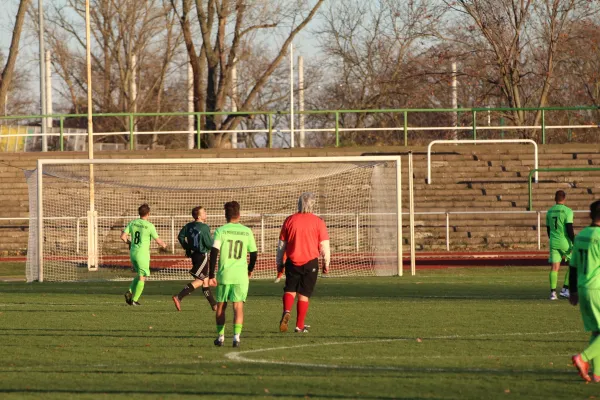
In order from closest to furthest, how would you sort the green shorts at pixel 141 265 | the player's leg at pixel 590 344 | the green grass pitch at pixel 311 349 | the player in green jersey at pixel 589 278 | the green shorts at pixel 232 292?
the player's leg at pixel 590 344 < the green grass pitch at pixel 311 349 < the player in green jersey at pixel 589 278 < the green shorts at pixel 232 292 < the green shorts at pixel 141 265

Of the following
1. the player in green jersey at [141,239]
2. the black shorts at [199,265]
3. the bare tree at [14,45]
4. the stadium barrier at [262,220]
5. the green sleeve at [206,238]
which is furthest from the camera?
the bare tree at [14,45]

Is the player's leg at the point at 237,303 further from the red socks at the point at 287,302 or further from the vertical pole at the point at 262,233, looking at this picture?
the vertical pole at the point at 262,233

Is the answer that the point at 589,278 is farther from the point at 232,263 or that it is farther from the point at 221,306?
the point at 221,306

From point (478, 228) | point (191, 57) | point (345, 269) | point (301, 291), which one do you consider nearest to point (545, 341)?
point (301, 291)

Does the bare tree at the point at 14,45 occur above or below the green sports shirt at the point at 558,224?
above

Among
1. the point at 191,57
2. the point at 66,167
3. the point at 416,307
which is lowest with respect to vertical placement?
the point at 416,307

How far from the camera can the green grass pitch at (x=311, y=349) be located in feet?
28.1

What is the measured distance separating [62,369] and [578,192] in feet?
79.5

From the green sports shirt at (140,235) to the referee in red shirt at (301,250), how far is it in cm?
456

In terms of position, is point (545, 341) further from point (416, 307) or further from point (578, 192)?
point (578, 192)

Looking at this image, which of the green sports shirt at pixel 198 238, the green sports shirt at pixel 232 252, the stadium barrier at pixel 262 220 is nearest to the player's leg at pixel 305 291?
the green sports shirt at pixel 232 252

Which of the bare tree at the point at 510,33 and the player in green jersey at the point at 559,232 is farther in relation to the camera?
the bare tree at the point at 510,33

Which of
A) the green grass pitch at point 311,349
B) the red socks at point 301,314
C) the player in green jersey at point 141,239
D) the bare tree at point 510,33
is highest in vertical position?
the bare tree at point 510,33

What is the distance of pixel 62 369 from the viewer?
977 cm
